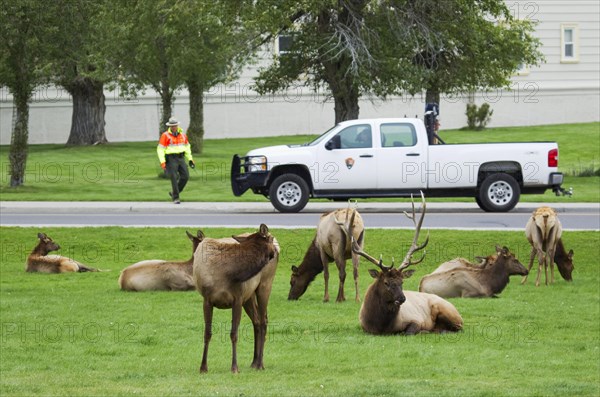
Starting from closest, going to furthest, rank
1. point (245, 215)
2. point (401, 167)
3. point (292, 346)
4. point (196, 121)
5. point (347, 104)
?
point (292, 346) < point (245, 215) < point (401, 167) < point (347, 104) < point (196, 121)

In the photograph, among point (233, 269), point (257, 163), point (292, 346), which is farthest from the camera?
point (257, 163)

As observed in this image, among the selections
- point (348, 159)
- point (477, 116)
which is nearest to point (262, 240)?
point (348, 159)

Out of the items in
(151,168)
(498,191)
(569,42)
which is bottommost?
(498,191)

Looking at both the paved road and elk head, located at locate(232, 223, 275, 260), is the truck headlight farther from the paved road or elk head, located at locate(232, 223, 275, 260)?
elk head, located at locate(232, 223, 275, 260)

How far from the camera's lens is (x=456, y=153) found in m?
26.0

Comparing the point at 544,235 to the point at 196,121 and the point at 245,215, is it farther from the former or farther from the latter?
the point at 196,121

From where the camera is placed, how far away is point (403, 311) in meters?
13.2

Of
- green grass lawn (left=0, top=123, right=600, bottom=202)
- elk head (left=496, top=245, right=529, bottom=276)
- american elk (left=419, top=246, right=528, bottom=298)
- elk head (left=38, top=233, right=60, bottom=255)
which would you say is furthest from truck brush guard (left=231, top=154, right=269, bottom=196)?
elk head (left=496, top=245, right=529, bottom=276)

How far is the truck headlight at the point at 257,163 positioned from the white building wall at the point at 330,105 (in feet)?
88.2

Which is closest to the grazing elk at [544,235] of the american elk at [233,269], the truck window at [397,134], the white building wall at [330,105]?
the american elk at [233,269]

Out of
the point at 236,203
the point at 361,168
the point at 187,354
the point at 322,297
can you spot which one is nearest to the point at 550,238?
the point at 322,297

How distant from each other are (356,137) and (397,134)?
876 mm

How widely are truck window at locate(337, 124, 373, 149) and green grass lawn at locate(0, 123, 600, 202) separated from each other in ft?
14.9

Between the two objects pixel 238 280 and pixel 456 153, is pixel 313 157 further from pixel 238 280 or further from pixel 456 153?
pixel 238 280
